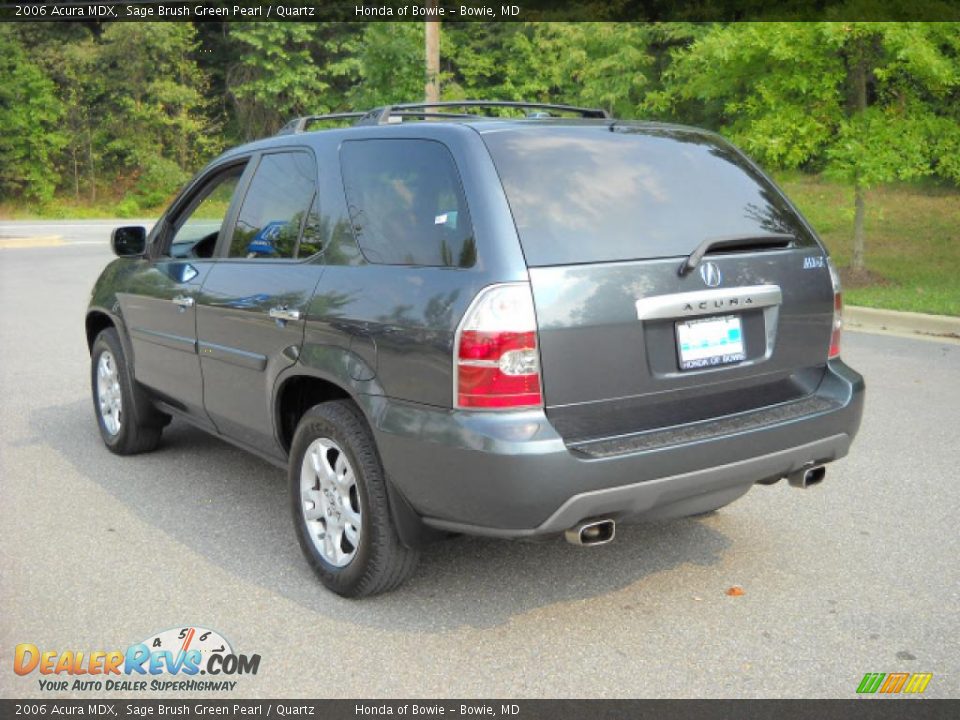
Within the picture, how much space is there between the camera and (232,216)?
4715mm

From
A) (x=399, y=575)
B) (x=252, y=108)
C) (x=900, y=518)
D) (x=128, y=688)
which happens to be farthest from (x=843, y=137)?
(x=252, y=108)

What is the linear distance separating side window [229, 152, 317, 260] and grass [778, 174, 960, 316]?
8.29m

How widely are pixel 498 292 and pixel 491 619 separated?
1.27 metres

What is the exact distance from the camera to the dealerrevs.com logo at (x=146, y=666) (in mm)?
3213

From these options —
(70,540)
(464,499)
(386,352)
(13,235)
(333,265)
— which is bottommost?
(13,235)

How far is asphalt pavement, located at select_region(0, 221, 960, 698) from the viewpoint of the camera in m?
3.21

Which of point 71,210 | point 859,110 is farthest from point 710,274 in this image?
point 71,210

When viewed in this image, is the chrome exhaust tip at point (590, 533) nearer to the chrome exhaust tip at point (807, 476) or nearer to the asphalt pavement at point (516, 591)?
the asphalt pavement at point (516, 591)

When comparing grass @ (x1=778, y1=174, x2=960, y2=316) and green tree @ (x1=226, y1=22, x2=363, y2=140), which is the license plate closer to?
grass @ (x1=778, y1=174, x2=960, y2=316)

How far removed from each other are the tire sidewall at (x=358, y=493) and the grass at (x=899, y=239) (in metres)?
8.53

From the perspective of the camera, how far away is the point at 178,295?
16.1ft

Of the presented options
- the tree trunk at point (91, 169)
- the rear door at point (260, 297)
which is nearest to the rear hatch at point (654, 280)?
the rear door at point (260, 297)

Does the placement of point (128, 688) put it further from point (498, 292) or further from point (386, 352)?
point (498, 292)

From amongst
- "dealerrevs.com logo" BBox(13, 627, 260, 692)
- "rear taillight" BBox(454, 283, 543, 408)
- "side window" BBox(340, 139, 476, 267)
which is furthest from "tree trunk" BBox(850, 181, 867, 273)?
"dealerrevs.com logo" BBox(13, 627, 260, 692)
